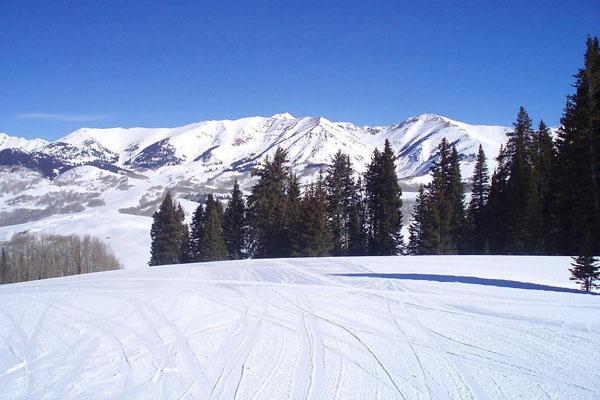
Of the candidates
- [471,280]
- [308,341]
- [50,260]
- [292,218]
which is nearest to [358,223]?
[292,218]

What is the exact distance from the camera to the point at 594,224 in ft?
41.9

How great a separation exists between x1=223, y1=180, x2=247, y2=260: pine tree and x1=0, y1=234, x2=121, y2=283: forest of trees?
4593 cm

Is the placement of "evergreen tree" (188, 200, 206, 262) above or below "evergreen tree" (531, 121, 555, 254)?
below

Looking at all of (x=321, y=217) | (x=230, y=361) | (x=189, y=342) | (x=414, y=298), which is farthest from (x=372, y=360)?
(x=321, y=217)

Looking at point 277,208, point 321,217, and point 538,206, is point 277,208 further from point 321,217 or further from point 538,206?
point 538,206

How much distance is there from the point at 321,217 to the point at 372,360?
2692 cm

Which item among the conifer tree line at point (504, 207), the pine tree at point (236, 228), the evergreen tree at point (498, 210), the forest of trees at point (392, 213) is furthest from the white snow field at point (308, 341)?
the pine tree at point (236, 228)

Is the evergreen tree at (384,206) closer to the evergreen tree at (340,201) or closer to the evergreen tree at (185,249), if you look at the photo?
the evergreen tree at (340,201)

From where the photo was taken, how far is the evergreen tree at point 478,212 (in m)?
38.4

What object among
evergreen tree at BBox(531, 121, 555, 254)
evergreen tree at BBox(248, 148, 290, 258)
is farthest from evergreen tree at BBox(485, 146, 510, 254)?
evergreen tree at BBox(248, 148, 290, 258)

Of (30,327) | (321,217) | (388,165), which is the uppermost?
(388,165)

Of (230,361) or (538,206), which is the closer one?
(230,361)

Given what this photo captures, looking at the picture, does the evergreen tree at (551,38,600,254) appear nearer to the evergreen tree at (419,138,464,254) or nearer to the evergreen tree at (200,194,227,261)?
the evergreen tree at (419,138,464,254)

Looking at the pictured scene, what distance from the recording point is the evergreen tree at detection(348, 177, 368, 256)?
38750 mm
